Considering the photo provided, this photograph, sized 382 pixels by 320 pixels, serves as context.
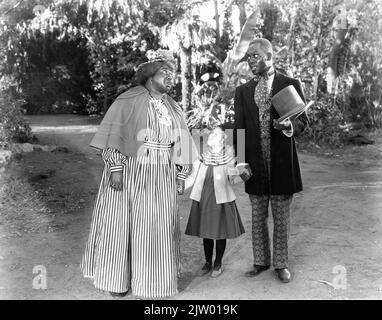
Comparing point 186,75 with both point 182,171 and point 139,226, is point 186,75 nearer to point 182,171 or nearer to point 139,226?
point 182,171

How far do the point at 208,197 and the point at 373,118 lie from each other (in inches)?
437

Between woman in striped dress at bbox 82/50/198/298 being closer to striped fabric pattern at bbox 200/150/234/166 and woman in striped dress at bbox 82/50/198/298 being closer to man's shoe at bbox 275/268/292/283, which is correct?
striped fabric pattern at bbox 200/150/234/166

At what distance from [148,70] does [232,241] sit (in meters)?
2.21

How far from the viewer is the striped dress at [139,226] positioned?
3529 millimetres

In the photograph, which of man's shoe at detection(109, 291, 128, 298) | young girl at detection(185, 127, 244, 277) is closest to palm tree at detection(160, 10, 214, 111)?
young girl at detection(185, 127, 244, 277)

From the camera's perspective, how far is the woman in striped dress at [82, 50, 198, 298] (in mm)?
3525

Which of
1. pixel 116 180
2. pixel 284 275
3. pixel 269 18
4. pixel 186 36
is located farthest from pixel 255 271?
pixel 269 18

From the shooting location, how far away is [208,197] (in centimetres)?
398

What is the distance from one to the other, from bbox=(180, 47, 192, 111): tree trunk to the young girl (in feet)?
26.8

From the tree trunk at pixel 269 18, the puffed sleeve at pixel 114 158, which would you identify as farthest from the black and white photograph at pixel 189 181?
the tree trunk at pixel 269 18

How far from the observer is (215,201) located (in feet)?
13.0

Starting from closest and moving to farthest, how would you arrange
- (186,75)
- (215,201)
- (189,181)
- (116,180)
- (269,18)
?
(116,180) → (215,201) → (189,181) → (186,75) → (269,18)
